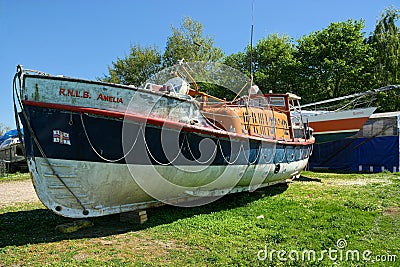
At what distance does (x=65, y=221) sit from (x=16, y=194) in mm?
5375

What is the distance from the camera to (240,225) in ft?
22.6

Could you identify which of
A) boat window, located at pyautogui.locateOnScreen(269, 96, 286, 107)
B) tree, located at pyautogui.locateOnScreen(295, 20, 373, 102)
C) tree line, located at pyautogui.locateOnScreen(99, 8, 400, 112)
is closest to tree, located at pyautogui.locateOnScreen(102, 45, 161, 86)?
tree line, located at pyautogui.locateOnScreen(99, 8, 400, 112)

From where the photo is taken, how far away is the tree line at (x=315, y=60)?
25734 mm

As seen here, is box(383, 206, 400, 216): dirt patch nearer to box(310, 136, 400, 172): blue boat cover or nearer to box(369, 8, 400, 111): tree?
box(310, 136, 400, 172): blue boat cover

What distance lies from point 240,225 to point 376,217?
3.07m

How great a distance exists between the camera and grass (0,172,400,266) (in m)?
5.14

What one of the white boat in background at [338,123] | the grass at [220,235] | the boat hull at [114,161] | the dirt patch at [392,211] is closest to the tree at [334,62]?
the white boat in background at [338,123]

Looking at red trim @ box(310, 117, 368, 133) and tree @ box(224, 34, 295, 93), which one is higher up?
tree @ box(224, 34, 295, 93)

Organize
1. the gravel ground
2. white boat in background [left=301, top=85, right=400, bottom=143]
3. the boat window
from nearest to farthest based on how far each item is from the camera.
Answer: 1. the gravel ground
2. the boat window
3. white boat in background [left=301, top=85, right=400, bottom=143]

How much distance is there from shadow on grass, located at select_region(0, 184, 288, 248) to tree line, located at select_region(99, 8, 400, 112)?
15211mm

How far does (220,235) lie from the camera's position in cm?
628

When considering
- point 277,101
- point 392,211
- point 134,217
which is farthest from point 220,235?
point 277,101

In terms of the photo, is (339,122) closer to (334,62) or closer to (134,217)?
(334,62)

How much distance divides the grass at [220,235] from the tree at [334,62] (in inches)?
728
